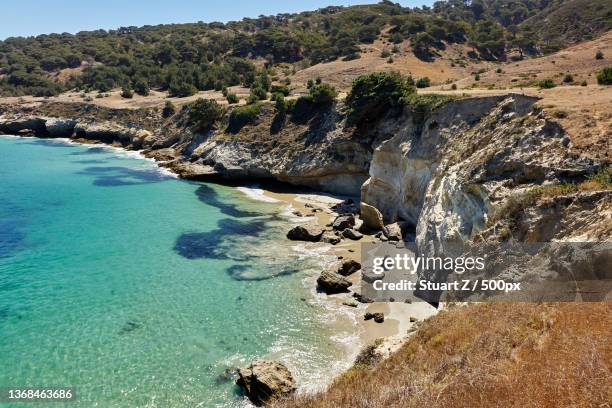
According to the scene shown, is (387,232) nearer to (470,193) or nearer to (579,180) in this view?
(470,193)

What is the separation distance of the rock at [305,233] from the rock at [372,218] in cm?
447

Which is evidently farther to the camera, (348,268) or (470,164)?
(348,268)

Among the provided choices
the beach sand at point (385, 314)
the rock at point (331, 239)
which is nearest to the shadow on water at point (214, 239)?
the rock at point (331, 239)

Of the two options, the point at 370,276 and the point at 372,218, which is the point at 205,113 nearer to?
the point at 372,218

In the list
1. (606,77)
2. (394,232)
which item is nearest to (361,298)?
(394,232)

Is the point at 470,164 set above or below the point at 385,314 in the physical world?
above

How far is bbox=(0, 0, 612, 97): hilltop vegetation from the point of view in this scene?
90.9 meters

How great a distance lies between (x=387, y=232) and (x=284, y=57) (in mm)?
91316

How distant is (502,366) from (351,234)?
24.9 metres

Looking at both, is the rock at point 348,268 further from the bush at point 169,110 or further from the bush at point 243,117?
the bush at point 169,110

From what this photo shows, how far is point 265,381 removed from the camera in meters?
16.7

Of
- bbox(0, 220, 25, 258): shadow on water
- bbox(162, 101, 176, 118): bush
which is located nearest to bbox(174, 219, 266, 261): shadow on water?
bbox(0, 220, 25, 258): shadow on water

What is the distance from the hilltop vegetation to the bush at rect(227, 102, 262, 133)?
3183cm

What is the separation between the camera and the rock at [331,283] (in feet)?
85.0
